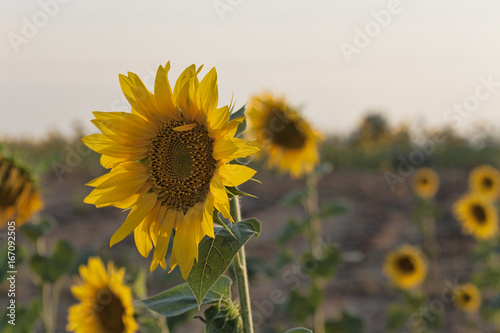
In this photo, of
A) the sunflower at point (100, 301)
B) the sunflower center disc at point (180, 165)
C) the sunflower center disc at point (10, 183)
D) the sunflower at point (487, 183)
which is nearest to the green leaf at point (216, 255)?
the sunflower center disc at point (180, 165)

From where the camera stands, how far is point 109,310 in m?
1.85

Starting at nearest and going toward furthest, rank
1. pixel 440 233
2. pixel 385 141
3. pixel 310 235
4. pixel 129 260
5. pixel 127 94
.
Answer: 1. pixel 127 94
2. pixel 310 235
3. pixel 129 260
4. pixel 440 233
5. pixel 385 141

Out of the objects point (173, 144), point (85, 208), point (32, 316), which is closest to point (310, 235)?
point (32, 316)

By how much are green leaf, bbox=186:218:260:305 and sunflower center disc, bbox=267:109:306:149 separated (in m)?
1.92

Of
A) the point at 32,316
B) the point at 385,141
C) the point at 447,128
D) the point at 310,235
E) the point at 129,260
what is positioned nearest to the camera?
the point at 32,316

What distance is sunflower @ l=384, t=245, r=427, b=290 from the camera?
347 centimetres

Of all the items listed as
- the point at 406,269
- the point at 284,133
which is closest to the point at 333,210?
the point at 284,133

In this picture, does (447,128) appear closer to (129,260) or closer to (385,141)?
(385,141)

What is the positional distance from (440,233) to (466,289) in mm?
2464

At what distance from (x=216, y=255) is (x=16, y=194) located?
151 centimetres

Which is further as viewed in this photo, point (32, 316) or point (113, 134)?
point (32, 316)

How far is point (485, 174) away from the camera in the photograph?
458 cm

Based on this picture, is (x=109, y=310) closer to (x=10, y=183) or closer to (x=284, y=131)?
(x=10, y=183)

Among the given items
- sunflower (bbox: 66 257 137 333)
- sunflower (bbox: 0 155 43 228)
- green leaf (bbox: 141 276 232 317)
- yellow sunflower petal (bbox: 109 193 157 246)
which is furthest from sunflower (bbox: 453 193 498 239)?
yellow sunflower petal (bbox: 109 193 157 246)
